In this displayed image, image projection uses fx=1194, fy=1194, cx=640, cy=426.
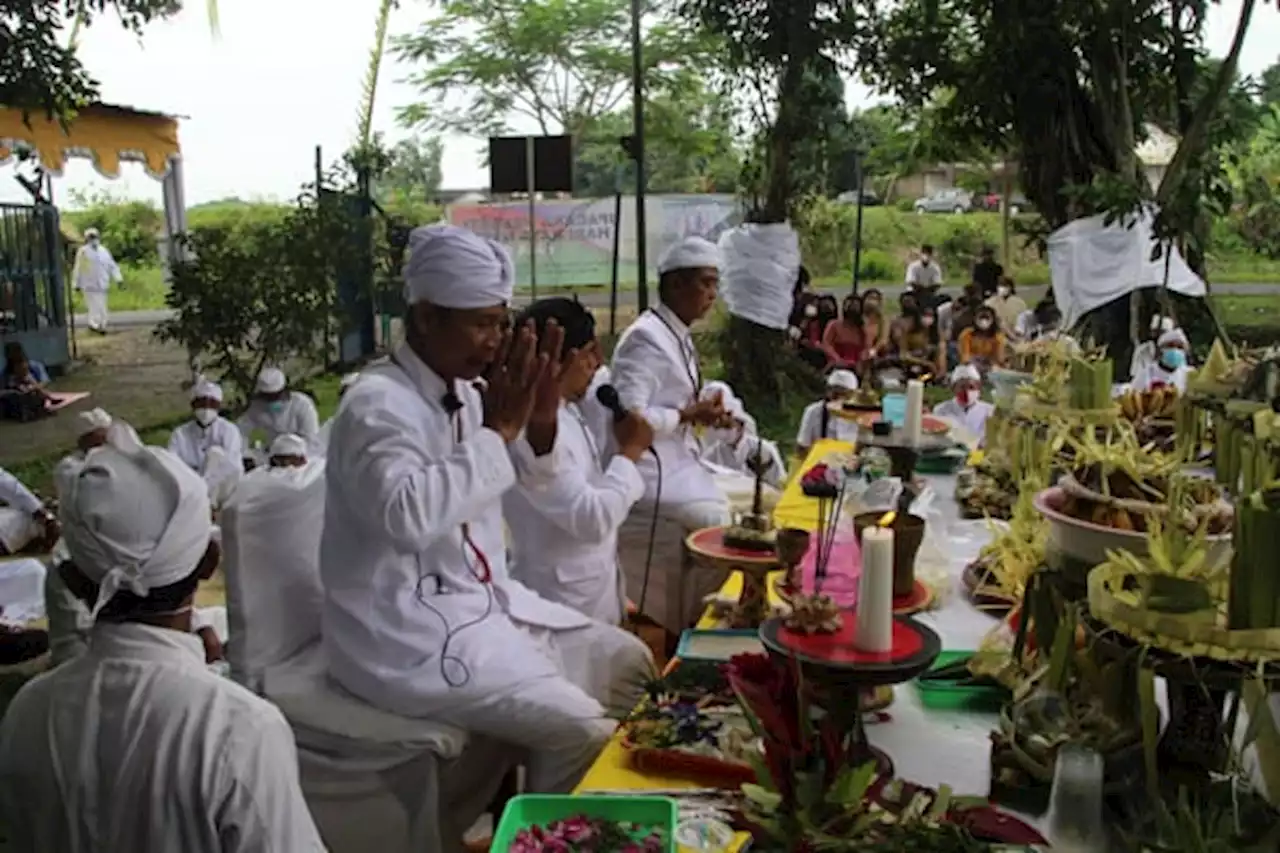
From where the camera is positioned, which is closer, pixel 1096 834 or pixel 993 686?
pixel 1096 834

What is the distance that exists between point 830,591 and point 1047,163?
26.9ft

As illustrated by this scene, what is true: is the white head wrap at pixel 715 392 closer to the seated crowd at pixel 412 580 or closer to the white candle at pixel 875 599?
the seated crowd at pixel 412 580

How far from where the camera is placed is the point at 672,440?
16.1 ft

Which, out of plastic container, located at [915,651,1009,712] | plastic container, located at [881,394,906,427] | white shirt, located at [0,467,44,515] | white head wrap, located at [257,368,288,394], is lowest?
white shirt, located at [0,467,44,515]

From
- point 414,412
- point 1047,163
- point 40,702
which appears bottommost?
point 40,702

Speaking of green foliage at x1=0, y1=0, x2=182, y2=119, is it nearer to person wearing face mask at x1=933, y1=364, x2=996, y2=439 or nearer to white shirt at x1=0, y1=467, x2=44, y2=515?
white shirt at x1=0, y1=467, x2=44, y2=515

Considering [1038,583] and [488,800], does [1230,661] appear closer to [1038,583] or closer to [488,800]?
[1038,583]

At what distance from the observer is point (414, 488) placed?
259 centimetres

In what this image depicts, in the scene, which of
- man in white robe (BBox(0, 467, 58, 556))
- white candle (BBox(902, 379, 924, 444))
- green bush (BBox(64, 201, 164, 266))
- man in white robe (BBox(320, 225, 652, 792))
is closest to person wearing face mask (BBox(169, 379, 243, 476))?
man in white robe (BBox(0, 467, 58, 556))

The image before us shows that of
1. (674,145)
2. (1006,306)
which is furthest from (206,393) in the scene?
(674,145)

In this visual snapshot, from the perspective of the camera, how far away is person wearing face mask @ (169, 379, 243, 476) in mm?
6938

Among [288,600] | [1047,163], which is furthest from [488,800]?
[1047,163]

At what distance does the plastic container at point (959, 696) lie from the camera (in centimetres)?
221

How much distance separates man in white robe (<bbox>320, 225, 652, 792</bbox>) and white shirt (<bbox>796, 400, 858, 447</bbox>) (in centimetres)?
316
